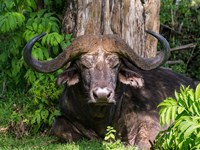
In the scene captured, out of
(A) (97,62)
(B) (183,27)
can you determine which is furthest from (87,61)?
(B) (183,27)

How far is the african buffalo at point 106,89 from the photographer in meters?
6.41

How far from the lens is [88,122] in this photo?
277 inches

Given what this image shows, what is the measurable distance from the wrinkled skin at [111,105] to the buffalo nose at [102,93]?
310mm

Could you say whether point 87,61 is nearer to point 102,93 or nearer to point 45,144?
point 102,93

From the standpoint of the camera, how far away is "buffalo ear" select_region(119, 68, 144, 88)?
6.79m

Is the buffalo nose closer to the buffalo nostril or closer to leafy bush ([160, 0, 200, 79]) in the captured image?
the buffalo nostril

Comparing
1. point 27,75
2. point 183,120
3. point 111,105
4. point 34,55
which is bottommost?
point 111,105

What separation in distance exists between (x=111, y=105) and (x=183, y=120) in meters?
1.72

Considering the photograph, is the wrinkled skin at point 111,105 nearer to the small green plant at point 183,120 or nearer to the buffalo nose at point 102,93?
the buffalo nose at point 102,93

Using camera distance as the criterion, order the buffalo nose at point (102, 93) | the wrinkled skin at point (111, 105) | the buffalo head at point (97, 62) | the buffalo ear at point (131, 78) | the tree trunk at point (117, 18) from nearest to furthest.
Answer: the buffalo nose at point (102, 93), the buffalo head at point (97, 62), the wrinkled skin at point (111, 105), the buffalo ear at point (131, 78), the tree trunk at point (117, 18)

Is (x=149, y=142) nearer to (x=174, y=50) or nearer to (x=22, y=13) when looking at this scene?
(x=22, y=13)

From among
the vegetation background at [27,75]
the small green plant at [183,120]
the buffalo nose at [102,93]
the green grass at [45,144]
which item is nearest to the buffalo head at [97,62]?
the buffalo nose at [102,93]

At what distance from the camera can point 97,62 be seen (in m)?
6.45

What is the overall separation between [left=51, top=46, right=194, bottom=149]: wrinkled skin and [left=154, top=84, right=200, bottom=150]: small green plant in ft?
3.60
